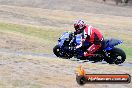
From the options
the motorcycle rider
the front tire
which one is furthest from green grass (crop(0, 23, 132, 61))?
the motorcycle rider

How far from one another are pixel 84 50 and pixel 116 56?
5.08 ft

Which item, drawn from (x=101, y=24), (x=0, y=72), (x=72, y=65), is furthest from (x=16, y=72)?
(x=101, y=24)

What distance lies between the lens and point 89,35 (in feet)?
70.4

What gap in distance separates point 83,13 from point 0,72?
1839 inches

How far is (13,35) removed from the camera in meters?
Result: 31.8

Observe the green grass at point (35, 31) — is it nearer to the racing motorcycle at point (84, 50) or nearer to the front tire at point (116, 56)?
the racing motorcycle at point (84, 50)

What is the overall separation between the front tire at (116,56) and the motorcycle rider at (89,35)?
699 mm

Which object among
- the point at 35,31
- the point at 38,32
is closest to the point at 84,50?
the point at 38,32

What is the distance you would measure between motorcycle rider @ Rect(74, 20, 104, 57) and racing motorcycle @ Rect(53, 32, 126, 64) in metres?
0.18

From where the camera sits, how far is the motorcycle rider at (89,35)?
843 inches

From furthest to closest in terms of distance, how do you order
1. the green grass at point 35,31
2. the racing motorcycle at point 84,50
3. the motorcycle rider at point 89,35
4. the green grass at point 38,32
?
the green grass at point 35,31, the green grass at point 38,32, the racing motorcycle at point 84,50, the motorcycle rider at point 89,35

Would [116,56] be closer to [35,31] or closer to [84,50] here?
[84,50]

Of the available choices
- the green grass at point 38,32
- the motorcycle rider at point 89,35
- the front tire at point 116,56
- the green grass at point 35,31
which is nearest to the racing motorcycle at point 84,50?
the front tire at point 116,56

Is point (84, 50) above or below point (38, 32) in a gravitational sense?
above
